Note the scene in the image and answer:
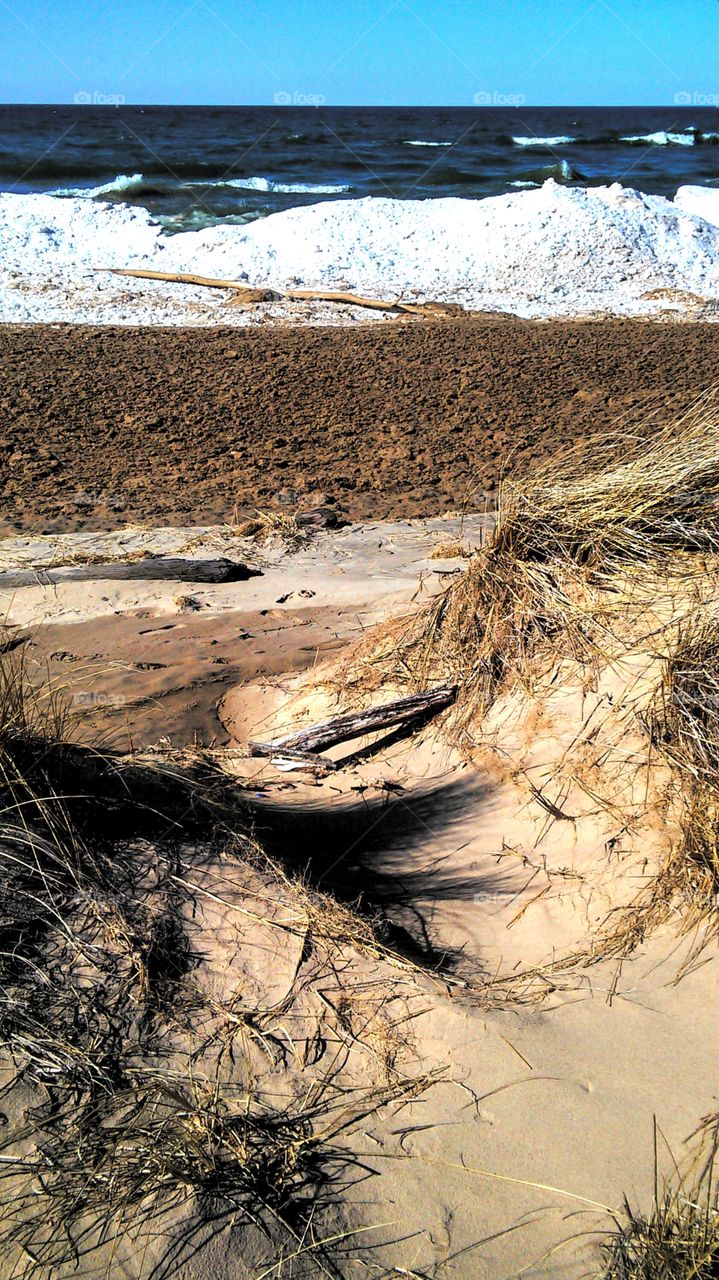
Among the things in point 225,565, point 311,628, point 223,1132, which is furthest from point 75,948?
point 225,565

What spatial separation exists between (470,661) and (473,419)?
5.08 metres

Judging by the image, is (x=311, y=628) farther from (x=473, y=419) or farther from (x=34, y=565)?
(x=473, y=419)

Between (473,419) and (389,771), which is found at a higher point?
(473,419)

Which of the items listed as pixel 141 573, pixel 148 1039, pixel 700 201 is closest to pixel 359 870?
pixel 148 1039

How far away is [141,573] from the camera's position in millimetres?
5809

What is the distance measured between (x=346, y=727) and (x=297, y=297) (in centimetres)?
1150

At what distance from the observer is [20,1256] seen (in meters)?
1.90

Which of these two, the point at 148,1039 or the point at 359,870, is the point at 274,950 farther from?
the point at 359,870

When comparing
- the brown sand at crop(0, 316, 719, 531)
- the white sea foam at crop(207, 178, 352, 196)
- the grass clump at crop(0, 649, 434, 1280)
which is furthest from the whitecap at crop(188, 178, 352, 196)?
the grass clump at crop(0, 649, 434, 1280)

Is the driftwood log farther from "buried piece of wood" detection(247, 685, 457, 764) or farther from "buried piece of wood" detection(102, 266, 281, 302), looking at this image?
"buried piece of wood" detection(247, 685, 457, 764)

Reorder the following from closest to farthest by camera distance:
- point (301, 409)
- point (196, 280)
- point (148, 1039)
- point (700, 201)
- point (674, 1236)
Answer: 1. point (674, 1236)
2. point (148, 1039)
3. point (301, 409)
4. point (196, 280)
5. point (700, 201)

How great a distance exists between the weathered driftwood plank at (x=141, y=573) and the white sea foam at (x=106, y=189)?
57.2 feet

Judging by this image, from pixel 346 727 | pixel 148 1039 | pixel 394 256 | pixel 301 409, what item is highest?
pixel 394 256

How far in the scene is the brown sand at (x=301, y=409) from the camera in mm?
7211
